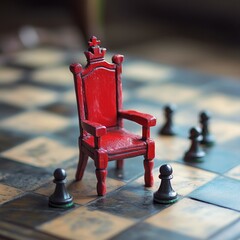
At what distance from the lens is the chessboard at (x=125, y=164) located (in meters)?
2.88

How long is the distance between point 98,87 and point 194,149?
1.97 feet

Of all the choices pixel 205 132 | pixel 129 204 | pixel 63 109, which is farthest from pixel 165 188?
pixel 63 109

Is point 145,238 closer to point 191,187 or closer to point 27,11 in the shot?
point 191,187

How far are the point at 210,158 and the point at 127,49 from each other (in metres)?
2.66

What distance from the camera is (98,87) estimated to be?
10.6ft

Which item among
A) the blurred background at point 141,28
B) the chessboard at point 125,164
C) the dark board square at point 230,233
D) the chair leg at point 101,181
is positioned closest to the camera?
the dark board square at point 230,233

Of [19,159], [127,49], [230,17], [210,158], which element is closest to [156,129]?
[210,158]

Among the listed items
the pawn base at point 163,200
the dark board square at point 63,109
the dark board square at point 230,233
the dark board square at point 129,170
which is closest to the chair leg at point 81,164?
the dark board square at point 129,170

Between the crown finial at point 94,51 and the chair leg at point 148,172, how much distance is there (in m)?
0.48

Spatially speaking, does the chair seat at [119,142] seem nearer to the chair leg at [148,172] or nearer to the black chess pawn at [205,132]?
the chair leg at [148,172]

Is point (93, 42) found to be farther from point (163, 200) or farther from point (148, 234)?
point (148, 234)

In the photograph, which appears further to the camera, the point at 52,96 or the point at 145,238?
the point at 52,96

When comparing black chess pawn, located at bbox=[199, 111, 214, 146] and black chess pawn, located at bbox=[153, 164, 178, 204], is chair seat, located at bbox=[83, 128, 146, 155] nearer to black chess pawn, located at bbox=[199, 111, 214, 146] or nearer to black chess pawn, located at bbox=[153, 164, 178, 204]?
black chess pawn, located at bbox=[153, 164, 178, 204]

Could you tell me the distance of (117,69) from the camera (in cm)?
328
